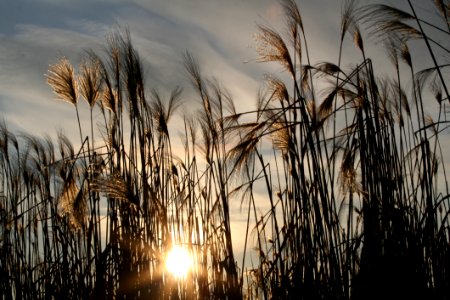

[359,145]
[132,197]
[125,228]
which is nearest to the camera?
[132,197]

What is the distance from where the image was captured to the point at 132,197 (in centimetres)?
231

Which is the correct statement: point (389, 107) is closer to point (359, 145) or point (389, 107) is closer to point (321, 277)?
point (359, 145)

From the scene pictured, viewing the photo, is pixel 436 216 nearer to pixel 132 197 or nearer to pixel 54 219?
pixel 132 197

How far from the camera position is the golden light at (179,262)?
301 cm

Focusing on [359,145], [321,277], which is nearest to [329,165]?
[359,145]

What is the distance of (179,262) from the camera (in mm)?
3152

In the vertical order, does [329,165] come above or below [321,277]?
above

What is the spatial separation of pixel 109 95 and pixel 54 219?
1.11 meters

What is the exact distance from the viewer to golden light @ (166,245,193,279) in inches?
118

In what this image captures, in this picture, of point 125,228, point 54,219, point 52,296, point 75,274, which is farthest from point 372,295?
point 54,219

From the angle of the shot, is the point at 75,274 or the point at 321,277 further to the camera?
the point at 75,274

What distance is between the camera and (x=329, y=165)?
289 cm

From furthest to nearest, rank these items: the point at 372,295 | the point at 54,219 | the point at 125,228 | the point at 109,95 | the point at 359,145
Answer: the point at 54,219 → the point at 109,95 → the point at 125,228 → the point at 359,145 → the point at 372,295

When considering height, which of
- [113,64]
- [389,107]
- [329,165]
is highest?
[113,64]
